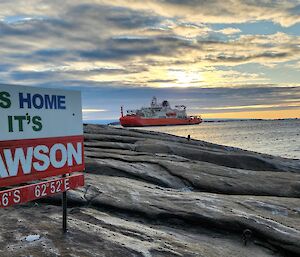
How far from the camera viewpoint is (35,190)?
5.93 meters

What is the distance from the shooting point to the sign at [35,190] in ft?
18.1

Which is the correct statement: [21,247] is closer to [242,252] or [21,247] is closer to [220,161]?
[242,252]

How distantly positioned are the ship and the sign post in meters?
132

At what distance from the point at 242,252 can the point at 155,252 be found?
7.06 feet

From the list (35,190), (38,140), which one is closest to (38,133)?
(38,140)

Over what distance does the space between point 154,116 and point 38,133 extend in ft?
467

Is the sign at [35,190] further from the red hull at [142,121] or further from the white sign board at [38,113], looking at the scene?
the red hull at [142,121]

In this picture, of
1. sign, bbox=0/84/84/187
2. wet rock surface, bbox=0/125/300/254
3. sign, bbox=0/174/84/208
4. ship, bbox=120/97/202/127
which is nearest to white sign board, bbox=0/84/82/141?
sign, bbox=0/84/84/187

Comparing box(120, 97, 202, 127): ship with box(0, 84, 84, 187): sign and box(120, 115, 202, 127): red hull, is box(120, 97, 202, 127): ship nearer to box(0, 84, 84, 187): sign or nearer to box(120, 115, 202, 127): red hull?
box(120, 115, 202, 127): red hull

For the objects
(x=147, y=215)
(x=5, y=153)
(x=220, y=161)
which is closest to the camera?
(x=5, y=153)

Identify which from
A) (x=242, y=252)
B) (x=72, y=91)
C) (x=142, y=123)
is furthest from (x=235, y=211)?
(x=142, y=123)

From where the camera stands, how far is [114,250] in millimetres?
5941

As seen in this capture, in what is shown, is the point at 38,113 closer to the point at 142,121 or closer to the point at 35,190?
the point at 35,190

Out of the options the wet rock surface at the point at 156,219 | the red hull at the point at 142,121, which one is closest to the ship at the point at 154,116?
the red hull at the point at 142,121
